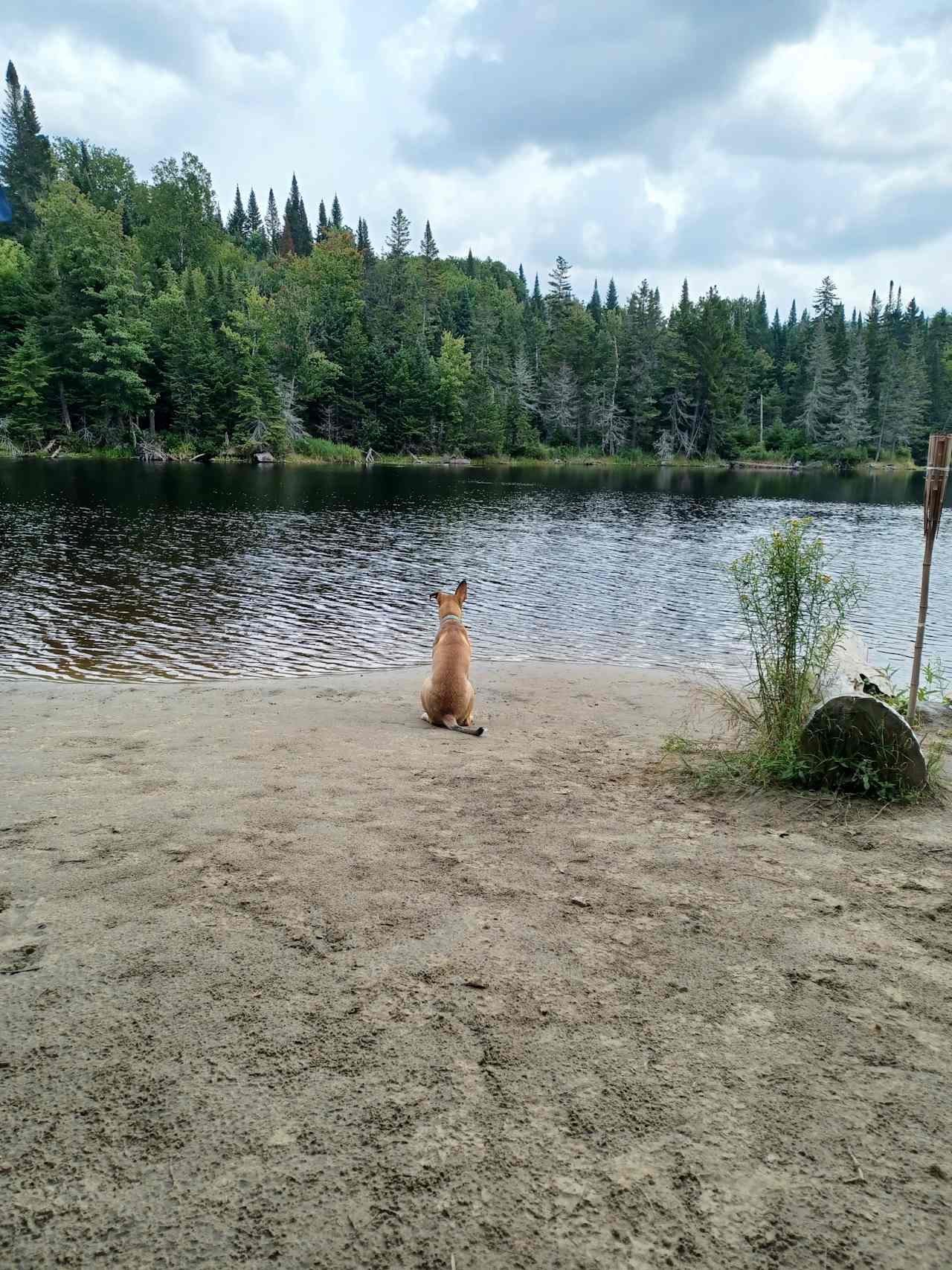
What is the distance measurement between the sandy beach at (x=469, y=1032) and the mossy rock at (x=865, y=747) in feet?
0.98

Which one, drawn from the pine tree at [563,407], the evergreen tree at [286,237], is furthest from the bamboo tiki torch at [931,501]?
the evergreen tree at [286,237]

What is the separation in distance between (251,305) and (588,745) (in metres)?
80.2

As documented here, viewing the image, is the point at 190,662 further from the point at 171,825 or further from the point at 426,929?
the point at 426,929

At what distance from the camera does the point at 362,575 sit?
22609 millimetres

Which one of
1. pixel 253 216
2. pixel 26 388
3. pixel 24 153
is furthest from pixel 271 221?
pixel 26 388

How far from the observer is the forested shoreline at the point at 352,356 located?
Answer: 210 ft

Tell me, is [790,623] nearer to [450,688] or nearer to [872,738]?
[872,738]

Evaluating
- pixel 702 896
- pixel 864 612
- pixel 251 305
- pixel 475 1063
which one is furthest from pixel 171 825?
pixel 251 305

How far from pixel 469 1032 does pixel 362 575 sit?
2006cm

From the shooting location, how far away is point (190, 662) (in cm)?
1340

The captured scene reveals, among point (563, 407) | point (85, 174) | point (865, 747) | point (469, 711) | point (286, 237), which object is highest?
point (286, 237)

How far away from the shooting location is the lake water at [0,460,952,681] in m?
14.7

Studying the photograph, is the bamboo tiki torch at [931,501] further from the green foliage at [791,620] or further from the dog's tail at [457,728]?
the dog's tail at [457,728]

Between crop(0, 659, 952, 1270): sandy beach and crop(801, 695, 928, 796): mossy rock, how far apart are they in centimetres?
30
